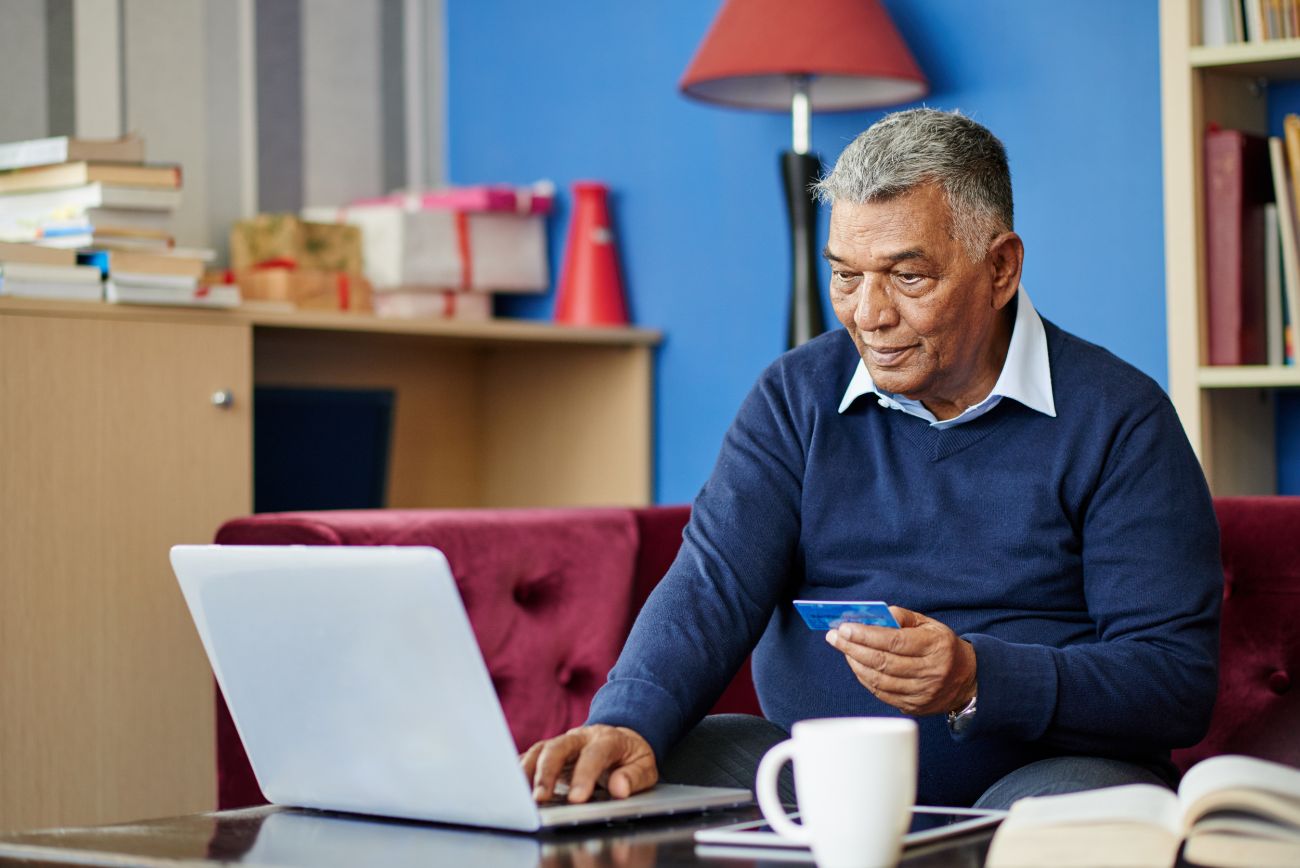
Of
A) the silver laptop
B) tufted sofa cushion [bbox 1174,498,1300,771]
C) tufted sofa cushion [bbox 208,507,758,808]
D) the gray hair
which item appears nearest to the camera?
the silver laptop

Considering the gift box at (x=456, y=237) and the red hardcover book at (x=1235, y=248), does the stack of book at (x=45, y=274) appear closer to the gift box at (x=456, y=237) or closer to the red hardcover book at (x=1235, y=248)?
the gift box at (x=456, y=237)

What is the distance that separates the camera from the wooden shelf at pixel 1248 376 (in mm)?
2049

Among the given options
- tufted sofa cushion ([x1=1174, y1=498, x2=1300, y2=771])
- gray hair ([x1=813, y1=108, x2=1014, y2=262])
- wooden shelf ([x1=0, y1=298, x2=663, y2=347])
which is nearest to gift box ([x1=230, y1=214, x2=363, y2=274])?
wooden shelf ([x1=0, y1=298, x2=663, y2=347])

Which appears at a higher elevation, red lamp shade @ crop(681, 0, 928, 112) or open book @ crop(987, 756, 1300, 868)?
red lamp shade @ crop(681, 0, 928, 112)

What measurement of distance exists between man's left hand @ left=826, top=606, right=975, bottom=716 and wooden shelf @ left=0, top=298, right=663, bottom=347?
4.11ft

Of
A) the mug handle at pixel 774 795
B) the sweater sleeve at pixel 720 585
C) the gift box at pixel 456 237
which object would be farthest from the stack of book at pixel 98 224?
the mug handle at pixel 774 795

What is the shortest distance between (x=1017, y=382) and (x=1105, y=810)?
2.27 feet

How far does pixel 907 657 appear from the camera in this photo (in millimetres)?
1238

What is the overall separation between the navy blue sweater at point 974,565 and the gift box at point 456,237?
124cm

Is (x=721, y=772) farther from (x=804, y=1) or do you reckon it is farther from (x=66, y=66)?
(x=66, y=66)

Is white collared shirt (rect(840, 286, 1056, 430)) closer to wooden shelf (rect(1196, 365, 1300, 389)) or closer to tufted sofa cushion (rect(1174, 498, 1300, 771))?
tufted sofa cushion (rect(1174, 498, 1300, 771))

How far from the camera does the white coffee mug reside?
86cm

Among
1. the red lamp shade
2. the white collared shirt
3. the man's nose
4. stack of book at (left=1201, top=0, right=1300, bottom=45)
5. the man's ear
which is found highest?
the red lamp shade

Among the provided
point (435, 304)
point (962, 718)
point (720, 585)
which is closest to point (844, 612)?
point (962, 718)
